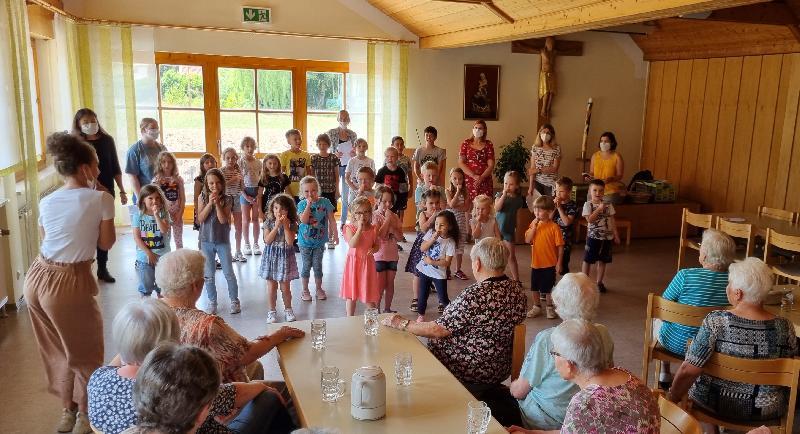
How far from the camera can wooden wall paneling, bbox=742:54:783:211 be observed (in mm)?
7879

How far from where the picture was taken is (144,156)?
5777 mm

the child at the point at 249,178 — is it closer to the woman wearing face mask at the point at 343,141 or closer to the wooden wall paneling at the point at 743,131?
the woman wearing face mask at the point at 343,141

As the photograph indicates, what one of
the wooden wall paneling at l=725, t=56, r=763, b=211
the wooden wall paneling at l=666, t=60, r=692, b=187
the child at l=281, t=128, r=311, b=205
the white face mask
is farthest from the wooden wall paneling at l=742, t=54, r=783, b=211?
the white face mask

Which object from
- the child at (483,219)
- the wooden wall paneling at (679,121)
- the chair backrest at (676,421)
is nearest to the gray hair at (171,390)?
the chair backrest at (676,421)

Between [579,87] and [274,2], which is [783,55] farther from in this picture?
[274,2]

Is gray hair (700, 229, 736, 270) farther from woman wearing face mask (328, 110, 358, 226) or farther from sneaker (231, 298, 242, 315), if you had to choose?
woman wearing face mask (328, 110, 358, 226)

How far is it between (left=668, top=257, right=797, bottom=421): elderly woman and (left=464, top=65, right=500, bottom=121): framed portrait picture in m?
6.55

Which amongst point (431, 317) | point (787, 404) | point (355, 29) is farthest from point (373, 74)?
point (787, 404)

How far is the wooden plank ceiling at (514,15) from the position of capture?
14.9 ft

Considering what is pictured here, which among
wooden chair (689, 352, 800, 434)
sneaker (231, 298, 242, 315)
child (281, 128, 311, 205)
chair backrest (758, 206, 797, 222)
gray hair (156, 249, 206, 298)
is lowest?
sneaker (231, 298, 242, 315)

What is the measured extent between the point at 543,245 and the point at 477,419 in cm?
313

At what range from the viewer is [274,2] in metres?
8.07

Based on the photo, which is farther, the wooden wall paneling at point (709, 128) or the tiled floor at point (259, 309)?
the wooden wall paneling at point (709, 128)

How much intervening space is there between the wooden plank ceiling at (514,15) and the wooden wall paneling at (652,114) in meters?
3.98
